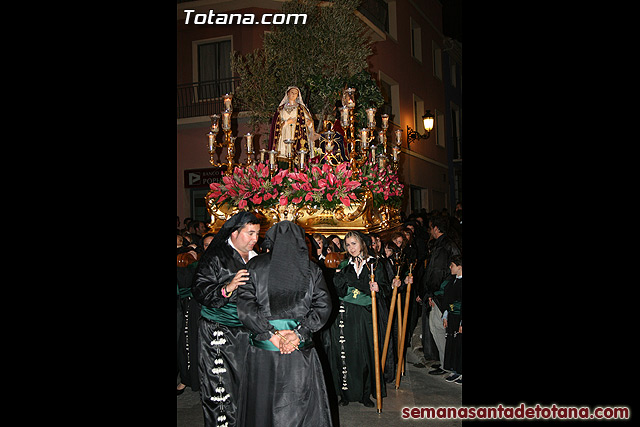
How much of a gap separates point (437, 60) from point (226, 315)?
20.1 m

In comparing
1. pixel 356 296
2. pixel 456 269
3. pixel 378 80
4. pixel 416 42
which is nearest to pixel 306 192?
pixel 356 296

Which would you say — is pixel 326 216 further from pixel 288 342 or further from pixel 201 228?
pixel 201 228

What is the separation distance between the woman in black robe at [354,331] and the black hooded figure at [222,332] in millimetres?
1496

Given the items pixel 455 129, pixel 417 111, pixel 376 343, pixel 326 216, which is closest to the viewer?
pixel 376 343

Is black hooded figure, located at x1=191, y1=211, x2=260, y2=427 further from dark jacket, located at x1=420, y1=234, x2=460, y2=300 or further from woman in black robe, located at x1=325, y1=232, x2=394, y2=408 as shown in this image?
dark jacket, located at x1=420, y1=234, x2=460, y2=300

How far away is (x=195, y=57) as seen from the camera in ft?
45.6

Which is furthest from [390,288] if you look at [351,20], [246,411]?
[351,20]

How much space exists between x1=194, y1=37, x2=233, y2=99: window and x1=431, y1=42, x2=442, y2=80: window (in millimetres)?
10872

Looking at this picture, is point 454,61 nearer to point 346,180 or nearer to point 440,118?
point 440,118

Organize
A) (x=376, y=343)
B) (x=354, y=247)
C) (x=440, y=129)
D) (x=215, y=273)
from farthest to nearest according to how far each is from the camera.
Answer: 1. (x=440, y=129)
2. (x=354, y=247)
3. (x=376, y=343)
4. (x=215, y=273)

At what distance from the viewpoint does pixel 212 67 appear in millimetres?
13945

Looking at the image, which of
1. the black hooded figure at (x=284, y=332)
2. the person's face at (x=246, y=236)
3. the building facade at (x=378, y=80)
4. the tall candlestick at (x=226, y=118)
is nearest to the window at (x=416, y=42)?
the building facade at (x=378, y=80)

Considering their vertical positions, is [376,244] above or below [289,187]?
below

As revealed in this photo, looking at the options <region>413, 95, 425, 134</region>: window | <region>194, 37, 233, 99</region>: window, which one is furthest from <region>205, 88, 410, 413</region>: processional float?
<region>413, 95, 425, 134</region>: window
